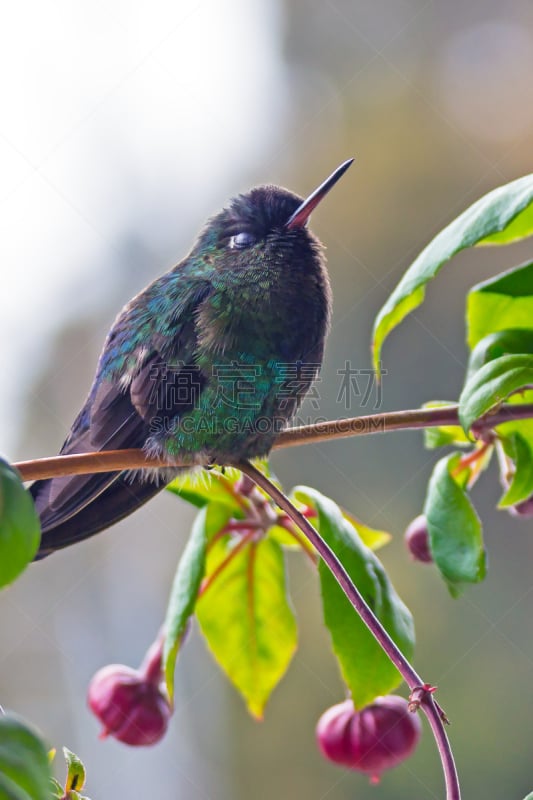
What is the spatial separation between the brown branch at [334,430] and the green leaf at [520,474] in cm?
3

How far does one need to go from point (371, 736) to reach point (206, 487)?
261mm

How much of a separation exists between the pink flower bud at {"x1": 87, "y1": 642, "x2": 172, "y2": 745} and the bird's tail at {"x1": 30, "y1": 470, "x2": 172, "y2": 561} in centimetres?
14

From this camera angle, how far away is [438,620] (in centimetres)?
255

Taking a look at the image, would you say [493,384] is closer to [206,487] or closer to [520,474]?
[520,474]

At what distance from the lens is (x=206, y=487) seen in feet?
2.70

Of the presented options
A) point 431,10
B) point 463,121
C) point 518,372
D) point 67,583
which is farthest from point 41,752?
point 431,10

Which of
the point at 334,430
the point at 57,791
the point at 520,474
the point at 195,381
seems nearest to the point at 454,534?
the point at 520,474

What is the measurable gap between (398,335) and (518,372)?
6.70 ft

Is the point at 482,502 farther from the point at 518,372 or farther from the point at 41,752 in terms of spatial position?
the point at 41,752

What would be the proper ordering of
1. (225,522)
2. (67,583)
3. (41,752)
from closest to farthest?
(41,752) < (225,522) < (67,583)

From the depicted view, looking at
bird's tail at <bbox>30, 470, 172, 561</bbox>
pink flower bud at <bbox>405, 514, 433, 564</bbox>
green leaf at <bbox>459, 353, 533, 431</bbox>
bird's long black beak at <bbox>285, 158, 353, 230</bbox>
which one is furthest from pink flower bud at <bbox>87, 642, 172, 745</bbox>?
bird's long black beak at <bbox>285, 158, 353, 230</bbox>

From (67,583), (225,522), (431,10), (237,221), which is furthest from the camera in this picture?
(431,10)

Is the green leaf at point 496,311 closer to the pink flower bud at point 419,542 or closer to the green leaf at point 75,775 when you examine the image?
the pink flower bud at point 419,542

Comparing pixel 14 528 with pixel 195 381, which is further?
pixel 195 381
